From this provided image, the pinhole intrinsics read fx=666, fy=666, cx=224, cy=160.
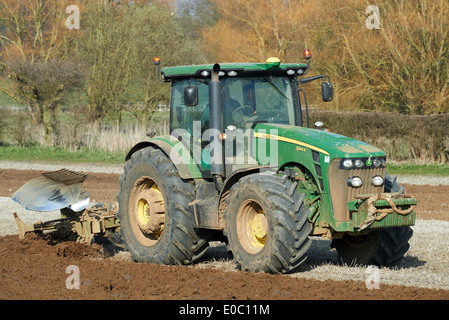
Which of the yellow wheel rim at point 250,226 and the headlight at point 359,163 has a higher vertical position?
the headlight at point 359,163

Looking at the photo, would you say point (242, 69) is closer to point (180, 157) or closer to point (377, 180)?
point (180, 157)

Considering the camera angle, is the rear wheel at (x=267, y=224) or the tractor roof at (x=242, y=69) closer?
the rear wheel at (x=267, y=224)

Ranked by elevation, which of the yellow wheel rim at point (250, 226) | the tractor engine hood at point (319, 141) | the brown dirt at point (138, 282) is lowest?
the brown dirt at point (138, 282)

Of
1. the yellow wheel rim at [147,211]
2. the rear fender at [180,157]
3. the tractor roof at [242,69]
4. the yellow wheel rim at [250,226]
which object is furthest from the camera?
the yellow wheel rim at [147,211]

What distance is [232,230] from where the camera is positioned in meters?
7.35

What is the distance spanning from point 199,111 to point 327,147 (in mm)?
1921

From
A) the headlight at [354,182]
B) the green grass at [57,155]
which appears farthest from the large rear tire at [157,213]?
the green grass at [57,155]

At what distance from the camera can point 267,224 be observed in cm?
702

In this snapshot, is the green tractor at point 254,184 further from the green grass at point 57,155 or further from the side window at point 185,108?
the green grass at point 57,155

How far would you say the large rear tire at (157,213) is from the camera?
25.9 ft

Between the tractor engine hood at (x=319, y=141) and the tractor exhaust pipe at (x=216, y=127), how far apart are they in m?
0.45

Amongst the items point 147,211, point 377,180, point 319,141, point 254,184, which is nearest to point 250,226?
point 254,184

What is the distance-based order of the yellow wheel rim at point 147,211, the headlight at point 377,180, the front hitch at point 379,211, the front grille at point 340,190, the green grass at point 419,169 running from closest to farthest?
A: 1. the front hitch at point 379,211
2. the front grille at point 340,190
3. the headlight at point 377,180
4. the yellow wheel rim at point 147,211
5. the green grass at point 419,169

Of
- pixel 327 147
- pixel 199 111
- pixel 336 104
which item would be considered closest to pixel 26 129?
pixel 336 104
